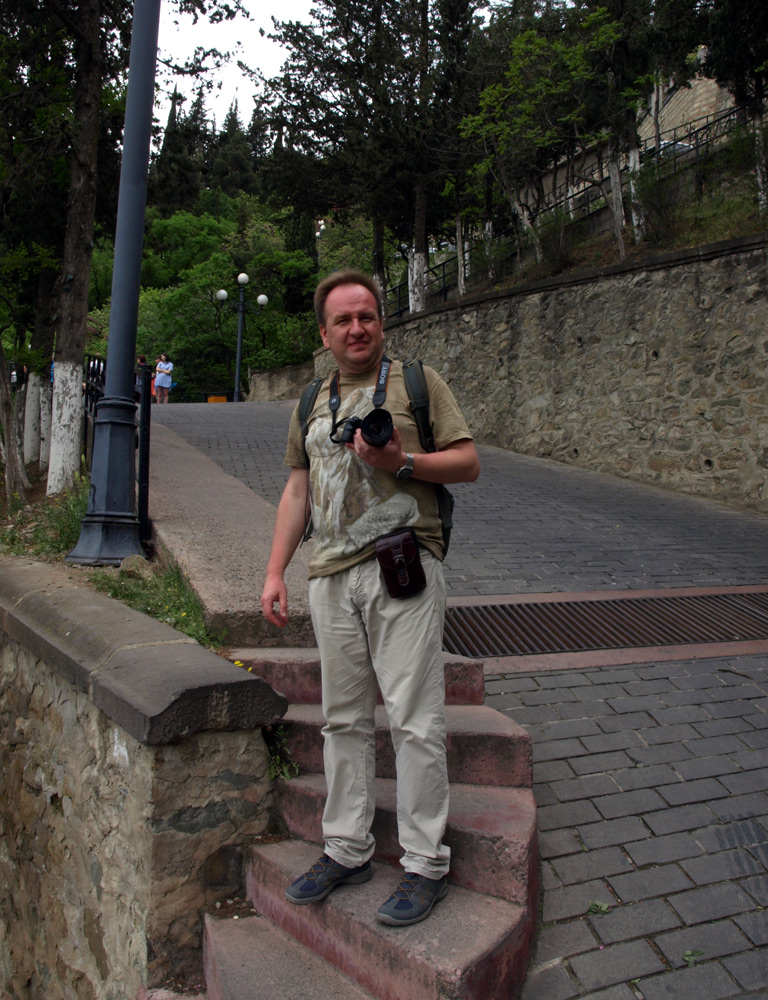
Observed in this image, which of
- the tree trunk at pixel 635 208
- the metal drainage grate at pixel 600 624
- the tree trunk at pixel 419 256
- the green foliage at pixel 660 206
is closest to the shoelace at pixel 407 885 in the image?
the metal drainage grate at pixel 600 624

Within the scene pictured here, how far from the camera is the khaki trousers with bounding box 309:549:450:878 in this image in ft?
7.47

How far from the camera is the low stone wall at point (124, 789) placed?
8.89ft

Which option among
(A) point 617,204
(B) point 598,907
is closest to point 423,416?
(B) point 598,907

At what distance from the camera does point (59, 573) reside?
180 inches

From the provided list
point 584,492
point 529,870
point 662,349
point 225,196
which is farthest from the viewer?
point 225,196

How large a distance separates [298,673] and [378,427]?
59.9 inches

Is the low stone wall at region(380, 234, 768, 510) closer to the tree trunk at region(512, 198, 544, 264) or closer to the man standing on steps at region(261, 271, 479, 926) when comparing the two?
the tree trunk at region(512, 198, 544, 264)

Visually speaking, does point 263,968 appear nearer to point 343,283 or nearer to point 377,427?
point 377,427

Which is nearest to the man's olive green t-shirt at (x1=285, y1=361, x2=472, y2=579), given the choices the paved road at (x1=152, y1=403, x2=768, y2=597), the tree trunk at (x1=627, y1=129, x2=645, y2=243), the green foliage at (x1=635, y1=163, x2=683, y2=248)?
the paved road at (x1=152, y1=403, x2=768, y2=597)

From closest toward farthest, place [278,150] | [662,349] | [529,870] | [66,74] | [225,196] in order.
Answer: [529,870] < [66,74] < [662,349] < [278,150] < [225,196]

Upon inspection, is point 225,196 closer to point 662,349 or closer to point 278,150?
point 278,150

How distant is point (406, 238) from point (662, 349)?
558 inches

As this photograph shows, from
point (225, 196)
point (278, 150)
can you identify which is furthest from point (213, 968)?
point (225, 196)

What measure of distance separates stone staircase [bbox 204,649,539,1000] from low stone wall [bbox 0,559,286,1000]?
0.59 ft
